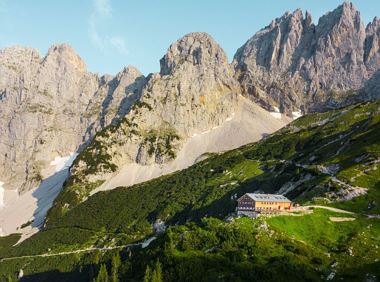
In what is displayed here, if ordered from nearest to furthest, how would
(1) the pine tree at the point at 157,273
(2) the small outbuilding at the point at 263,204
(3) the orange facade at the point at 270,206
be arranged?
1. (1) the pine tree at the point at 157,273
2. (2) the small outbuilding at the point at 263,204
3. (3) the orange facade at the point at 270,206

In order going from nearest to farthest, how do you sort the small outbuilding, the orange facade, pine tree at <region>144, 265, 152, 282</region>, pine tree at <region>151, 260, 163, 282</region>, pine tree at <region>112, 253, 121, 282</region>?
pine tree at <region>151, 260, 163, 282</region> < pine tree at <region>144, 265, 152, 282</region> < pine tree at <region>112, 253, 121, 282</region> < the small outbuilding < the orange facade

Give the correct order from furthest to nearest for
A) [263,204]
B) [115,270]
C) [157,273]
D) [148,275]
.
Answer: [115,270], [263,204], [148,275], [157,273]

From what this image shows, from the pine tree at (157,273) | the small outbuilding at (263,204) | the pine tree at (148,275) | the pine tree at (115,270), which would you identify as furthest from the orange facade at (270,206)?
the pine tree at (115,270)

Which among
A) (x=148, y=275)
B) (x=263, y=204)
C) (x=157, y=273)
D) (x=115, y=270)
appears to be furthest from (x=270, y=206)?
(x=115, y=270)

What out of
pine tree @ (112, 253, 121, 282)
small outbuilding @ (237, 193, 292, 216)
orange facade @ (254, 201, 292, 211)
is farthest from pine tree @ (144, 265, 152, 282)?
orange facade @ (254, 201, 292, 211)

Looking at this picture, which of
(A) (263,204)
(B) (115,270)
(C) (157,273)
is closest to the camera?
(C) (157,273)

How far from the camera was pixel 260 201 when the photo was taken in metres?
158

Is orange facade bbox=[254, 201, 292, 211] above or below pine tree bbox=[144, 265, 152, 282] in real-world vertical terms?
above

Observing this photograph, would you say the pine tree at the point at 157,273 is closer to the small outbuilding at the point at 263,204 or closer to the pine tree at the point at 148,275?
the pine tree at the point at 148,275

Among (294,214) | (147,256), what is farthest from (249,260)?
(147,256)

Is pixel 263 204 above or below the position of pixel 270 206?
above

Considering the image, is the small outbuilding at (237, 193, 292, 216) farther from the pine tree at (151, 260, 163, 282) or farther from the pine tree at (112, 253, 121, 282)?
the pine tree at (112, 253, 121, 282)

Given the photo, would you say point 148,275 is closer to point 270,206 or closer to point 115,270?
point 115,270

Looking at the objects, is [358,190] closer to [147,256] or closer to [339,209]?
[339,209]
